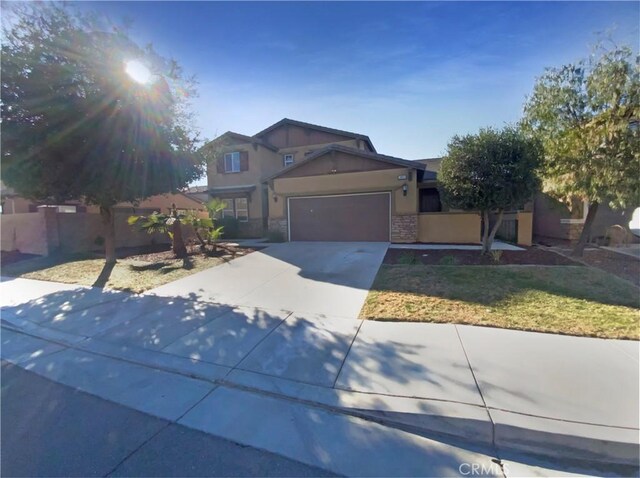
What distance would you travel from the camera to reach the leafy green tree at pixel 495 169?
8.74m

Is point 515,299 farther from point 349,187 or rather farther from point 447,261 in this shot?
point 349,187

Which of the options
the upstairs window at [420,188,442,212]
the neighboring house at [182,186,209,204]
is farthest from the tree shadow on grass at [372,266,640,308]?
the neighboring house at [182,186,209,204]

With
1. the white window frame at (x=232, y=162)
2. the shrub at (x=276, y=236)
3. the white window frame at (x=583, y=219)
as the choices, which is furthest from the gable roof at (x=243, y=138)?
the white window frame at (x=583, y=219)

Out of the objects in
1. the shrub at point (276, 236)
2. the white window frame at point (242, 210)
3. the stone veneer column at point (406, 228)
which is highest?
the white window frame at point (242, 210)

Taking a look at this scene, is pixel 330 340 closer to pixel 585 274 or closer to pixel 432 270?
pixel 432 270

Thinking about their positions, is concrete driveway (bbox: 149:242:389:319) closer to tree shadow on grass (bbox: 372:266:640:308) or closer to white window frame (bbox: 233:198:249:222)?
tree shadow on grass (bbox: 372:266:640:308)

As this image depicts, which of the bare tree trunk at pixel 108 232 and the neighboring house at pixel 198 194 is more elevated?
the neighboring house at pixel 198 194

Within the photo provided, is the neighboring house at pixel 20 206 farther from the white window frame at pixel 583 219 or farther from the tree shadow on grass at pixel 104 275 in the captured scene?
the white window frame at pixel 583 219

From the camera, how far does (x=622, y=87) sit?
25.2ft

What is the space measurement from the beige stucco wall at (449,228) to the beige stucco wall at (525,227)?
1624mm

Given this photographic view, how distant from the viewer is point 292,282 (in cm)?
762

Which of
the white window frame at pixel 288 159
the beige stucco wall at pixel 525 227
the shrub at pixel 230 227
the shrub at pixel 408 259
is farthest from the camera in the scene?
the white window frame at pixel 288 159

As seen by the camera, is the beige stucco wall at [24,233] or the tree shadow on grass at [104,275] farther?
the beige stucco wall at [24,233]

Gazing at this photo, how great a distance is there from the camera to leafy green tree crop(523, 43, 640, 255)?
7551 mm
